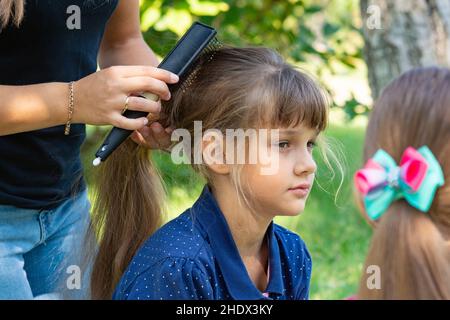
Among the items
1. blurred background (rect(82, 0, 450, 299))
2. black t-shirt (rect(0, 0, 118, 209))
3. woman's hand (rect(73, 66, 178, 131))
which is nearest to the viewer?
woman's hand (rect(73, 66, 178, 131))

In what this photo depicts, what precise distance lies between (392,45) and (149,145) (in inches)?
64.6

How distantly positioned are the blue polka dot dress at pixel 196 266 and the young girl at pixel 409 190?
427 millimetres

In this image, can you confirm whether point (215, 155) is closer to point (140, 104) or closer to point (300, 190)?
point (300, 190)

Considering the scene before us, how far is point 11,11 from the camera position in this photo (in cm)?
198

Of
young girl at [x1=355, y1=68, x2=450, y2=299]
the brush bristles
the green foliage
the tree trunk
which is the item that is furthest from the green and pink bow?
the green foliage

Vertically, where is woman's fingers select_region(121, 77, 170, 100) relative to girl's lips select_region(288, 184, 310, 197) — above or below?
above

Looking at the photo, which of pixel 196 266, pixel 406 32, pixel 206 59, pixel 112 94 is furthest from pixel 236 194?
pixel 406 32

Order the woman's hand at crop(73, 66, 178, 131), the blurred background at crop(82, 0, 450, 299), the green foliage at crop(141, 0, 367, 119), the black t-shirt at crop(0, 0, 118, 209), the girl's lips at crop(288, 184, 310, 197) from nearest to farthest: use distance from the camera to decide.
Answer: the woman's hand at crop(73, 66, 178, 131) → the black t-shirt at crop(0, 0, 118, 209) → the girl's lips at crop(288, 184, 310, 197) → the blurred background at crop(82, 0, 450, 299) → the green foliage at crop(141, 0, 367, 119)

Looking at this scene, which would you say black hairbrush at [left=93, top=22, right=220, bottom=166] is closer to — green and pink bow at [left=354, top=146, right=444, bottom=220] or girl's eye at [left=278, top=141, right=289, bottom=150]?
girl's eye at [left=278, top=141, right=289, bottom=150]

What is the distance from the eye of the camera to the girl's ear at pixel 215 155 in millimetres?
2225

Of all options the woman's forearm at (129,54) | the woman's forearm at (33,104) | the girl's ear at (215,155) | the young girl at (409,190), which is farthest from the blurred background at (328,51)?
the young girl at (409,190)

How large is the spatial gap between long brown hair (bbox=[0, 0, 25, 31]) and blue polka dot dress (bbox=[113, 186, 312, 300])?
62cm

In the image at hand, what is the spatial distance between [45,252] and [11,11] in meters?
0.63

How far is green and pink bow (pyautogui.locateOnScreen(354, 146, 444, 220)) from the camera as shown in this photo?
1704 mm
